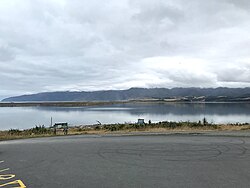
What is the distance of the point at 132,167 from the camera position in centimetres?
952

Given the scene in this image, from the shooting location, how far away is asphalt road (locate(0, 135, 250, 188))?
7641 mm

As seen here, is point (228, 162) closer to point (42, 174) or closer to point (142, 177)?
point (142, 177)

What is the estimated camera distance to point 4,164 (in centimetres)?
1044

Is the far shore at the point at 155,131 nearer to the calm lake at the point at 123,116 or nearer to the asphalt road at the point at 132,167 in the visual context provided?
the asphalt road at the point at 132,167

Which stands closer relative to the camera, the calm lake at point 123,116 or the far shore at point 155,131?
the far shore at point 155,131

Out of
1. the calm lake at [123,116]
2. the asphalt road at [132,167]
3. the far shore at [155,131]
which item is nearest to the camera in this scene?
the asphalt road at [132,167]

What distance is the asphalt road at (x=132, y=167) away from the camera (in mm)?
7641

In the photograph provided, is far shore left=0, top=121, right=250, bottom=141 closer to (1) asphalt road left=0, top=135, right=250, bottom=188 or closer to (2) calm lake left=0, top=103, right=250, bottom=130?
(1) asphalt road left=0, top=135, right=250, bottom=188

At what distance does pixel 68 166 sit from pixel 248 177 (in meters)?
5.33

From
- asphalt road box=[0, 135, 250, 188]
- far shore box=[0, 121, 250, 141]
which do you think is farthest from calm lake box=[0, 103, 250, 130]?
asphalt road box=[0, 135, 250, 188]

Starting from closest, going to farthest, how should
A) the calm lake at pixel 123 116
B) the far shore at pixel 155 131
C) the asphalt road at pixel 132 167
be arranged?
1. the asphalt road at pixel 132 167
2. the far shore at pixel 155 131
3. the calm lake at pixel 123 116

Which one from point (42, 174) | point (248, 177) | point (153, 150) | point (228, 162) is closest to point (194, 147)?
point (153, 150)

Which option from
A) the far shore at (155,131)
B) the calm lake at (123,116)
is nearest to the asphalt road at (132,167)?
the far shore at (155,131)

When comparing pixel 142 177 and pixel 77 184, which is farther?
pixel 142 177
